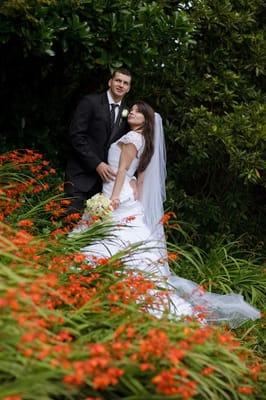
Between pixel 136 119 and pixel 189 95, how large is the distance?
149 cm

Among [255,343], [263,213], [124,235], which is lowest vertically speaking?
[263,213]

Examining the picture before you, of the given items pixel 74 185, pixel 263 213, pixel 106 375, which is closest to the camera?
pixel 106 375

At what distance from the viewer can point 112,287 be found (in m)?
3.91

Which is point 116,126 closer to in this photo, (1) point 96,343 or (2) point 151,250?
(2) point 151,250

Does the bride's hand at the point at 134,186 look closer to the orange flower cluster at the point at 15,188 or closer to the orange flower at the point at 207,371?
the orange flower cluster at the point at 15,188

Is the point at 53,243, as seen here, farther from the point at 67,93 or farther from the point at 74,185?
the point at 67,93

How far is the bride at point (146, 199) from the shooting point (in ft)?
19.8

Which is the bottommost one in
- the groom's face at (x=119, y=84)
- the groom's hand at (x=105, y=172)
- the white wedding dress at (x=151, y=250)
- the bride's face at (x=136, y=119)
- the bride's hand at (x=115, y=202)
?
the white wedding dress at (x=151, y=250)

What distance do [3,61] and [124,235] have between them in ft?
6.99

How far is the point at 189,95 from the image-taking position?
25.5 feet

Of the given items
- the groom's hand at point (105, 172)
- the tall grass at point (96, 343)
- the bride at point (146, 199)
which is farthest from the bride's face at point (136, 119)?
the tall grass at point (96, 343)

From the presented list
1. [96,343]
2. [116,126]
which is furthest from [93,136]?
[96,343]

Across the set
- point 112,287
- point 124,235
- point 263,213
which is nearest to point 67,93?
point 124,235

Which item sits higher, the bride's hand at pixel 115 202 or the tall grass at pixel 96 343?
the tall grass at pixel 96 343
